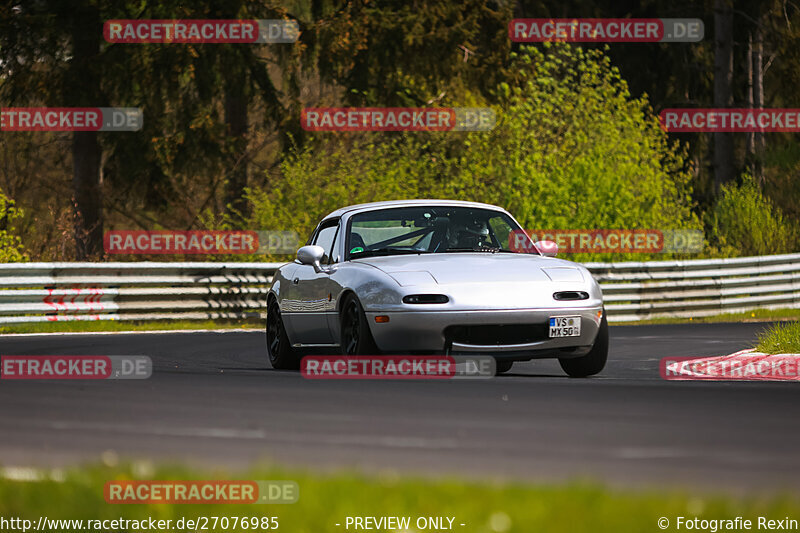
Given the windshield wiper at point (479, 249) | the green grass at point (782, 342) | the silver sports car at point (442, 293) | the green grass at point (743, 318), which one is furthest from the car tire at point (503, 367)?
the green grass at point (743, 318)

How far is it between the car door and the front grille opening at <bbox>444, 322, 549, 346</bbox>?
60.4 inches

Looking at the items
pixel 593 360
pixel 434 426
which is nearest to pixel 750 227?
pixel 593 360

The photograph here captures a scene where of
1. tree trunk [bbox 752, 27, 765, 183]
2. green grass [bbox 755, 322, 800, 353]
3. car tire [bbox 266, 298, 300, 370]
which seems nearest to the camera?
car tire [bbox 266, 298, 300, 370]

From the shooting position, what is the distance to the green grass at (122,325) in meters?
21.5

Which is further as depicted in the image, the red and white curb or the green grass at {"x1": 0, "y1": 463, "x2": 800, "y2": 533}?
the red and white curb

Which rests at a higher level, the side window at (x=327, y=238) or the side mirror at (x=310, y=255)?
the side window at (x=327, y=238)

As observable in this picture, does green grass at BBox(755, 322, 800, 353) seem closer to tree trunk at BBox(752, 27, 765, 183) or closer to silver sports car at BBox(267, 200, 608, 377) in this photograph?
silver sports car at BBox(267, 200, 608, 377)

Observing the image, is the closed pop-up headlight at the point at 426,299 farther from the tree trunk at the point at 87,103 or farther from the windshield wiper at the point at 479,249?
the tree trunk at the point at 87,103

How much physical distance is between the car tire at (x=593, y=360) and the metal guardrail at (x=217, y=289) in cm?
1071

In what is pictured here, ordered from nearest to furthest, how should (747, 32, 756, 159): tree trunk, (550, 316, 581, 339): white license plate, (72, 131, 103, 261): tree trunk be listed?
(550, 316, 581, 339): white license plate, (72, 131, 103, 261): tree trunk, (747, 32, 756, 159): tree trunk

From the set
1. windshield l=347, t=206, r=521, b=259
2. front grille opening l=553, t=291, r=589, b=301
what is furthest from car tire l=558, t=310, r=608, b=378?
windshield l=347, t=206, r=521, b=259

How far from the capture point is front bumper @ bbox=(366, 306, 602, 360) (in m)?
12.2

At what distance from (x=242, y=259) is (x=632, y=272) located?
24.8 feet

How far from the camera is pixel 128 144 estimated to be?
36.9m
